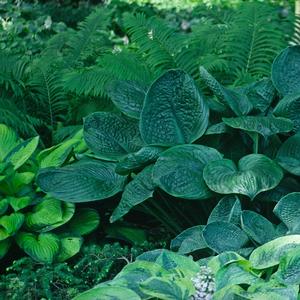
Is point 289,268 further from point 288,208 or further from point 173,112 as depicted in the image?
point 173,112

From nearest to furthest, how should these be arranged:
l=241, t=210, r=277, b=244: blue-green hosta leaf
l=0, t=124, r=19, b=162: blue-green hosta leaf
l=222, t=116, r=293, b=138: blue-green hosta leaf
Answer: l=241, t=210, r=277, b=244: blue-green hosta leaf
l=222, t=116, r=293, b=138: blue-green hosta leaf
l=0, t=124, r=19, b=162: blue-green hosta leaf

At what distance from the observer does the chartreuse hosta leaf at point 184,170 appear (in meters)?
3.30

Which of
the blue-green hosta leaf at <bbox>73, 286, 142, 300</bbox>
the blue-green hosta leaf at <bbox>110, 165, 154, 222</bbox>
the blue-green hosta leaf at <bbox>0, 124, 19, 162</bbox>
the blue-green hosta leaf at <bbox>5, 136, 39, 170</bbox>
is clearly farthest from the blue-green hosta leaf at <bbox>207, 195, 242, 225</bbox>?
the blue-green hosta leaf at <bbox>0, 124, 19, 162</bbox>

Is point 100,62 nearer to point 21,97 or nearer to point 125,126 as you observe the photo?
point 21,97

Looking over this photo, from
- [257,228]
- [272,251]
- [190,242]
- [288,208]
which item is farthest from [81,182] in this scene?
[272,251]

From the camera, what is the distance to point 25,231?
3.66 meters

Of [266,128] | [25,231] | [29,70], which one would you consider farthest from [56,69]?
[266,128]

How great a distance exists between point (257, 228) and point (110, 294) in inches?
34.8

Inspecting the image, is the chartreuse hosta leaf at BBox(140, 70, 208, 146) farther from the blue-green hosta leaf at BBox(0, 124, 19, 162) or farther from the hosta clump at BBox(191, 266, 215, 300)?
the hosta clump at BBox(191, 266, 215, 300)

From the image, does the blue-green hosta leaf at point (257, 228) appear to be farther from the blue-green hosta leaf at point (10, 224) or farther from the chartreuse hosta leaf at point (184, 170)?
the blue-green hosta leaf at point (10, 224)

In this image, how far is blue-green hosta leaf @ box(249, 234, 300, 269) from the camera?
2.77 m

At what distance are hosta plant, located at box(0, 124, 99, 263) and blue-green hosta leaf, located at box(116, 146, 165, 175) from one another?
A: 36 centimetres

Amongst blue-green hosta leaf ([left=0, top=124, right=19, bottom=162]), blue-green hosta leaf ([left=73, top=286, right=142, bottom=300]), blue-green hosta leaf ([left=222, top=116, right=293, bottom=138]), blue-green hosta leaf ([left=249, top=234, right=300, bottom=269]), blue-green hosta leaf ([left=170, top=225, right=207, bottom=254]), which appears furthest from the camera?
blue-green hosta leaf ([left=0, top=124, right=19, bottom=162])

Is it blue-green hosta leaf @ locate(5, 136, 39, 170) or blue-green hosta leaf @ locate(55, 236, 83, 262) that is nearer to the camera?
blue-green hosta leaf @ locate(55, 236, 83, 262)
